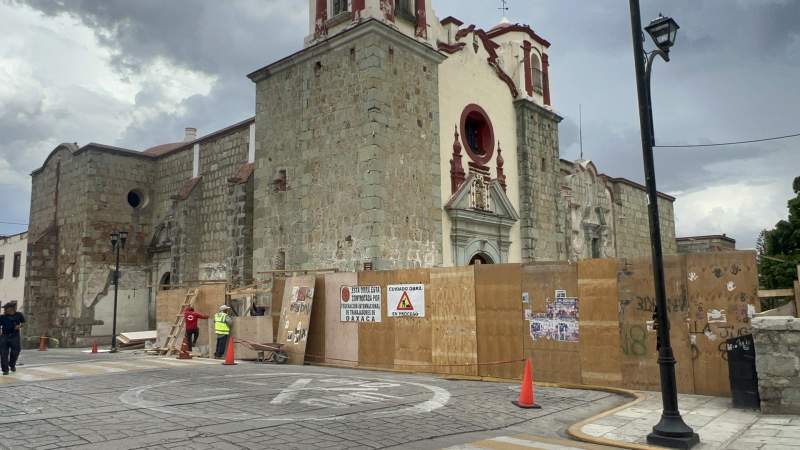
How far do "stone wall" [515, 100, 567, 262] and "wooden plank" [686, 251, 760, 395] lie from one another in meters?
12.1

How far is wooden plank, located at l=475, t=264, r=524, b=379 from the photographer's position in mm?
11250

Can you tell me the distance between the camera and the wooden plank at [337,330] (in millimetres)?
13773

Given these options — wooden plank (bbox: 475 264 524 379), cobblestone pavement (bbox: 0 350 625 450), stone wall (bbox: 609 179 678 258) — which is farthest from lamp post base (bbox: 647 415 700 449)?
stone wall (bbox: 609 179 678 258)

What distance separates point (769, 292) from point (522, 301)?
4.07 m

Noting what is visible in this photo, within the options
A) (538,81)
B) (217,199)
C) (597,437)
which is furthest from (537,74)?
(597,437)

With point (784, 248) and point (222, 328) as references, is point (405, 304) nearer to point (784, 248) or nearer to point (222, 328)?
point (222, 328)

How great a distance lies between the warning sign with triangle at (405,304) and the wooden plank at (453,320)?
48 centimetres

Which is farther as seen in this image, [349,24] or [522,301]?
[349,24]

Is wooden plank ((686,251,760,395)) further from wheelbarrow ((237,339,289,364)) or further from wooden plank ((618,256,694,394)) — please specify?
wheelbarrow ((237,339,289,364))

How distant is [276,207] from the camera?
18.8 meters

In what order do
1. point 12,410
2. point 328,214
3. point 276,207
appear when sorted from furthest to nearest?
point 276,207, point 328,214, point 12,410

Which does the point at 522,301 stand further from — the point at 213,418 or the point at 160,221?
the point at 160,221

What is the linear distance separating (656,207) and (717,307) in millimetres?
3128

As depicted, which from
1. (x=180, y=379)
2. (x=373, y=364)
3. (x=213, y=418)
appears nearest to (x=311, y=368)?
(x=373, y=364)
